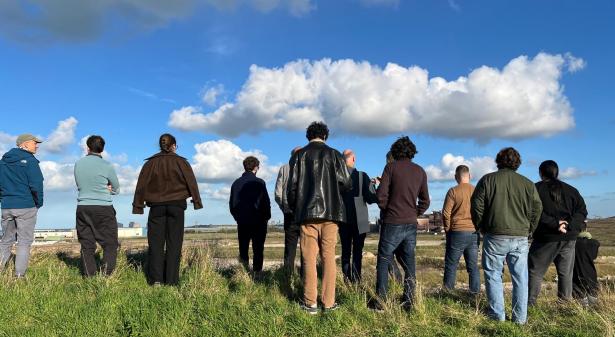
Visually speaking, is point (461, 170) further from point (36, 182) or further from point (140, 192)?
point (36, 182)

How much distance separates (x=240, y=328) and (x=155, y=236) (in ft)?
8.03

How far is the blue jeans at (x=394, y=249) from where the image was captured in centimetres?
582

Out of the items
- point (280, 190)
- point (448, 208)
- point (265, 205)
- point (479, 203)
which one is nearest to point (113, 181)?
point (265, 205)

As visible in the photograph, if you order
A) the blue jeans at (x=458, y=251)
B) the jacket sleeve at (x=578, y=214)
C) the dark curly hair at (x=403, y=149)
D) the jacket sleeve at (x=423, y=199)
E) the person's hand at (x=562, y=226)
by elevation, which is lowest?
the blue jeans at (x=458, y=251)

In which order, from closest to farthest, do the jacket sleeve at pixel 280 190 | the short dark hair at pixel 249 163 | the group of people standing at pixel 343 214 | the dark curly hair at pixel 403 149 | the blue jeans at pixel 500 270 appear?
1. the blue jeans at pixel 500 270
2. the group of people standing at pixel 343 214
3. the dark curly hair at pixel 403 149
4. the jacket sleeve at pixel 280 190
5. the short dark hair at pixel 249 163

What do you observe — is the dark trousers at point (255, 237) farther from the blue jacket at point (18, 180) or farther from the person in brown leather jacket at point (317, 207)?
the blue jacket at point (18, 180)

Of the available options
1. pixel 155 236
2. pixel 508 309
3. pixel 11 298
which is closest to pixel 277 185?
pixel 155 236

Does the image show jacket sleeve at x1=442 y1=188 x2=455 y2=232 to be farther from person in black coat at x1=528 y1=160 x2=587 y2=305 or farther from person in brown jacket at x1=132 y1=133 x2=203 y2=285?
person in brown jacket at x1=132 y1=133 x2=203 y2=285

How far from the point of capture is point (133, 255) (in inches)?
377

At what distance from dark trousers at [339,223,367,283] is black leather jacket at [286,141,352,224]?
1.53 meters

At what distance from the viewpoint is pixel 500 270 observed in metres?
5.37

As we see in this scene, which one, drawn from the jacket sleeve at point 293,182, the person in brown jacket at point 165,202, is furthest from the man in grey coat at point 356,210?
the person in brown jacket at point 165,202

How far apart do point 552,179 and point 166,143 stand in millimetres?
5350

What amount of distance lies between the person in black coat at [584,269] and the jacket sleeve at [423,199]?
2523 mm
